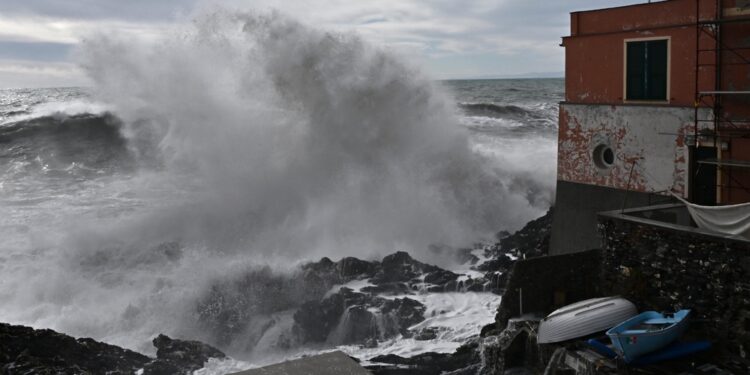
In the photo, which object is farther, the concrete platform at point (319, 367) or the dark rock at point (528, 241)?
the dark rock at point (528, 241)

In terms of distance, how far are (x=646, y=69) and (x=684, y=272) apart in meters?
4.31

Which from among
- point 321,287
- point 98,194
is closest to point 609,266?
point 321,287

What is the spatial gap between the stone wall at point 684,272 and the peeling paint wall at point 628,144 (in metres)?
2.34

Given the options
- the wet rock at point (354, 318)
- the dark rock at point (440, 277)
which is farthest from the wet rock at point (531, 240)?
the wet rock at point (354, 318)

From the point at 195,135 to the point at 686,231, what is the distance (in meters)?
17.4

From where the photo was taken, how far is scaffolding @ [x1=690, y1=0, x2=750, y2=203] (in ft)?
31.8

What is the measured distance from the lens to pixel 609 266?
29.9 feet

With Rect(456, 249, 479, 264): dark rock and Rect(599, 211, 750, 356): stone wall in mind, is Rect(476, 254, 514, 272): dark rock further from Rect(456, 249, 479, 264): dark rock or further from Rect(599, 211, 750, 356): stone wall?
Rect(599, 211, 750, 356): stone wall

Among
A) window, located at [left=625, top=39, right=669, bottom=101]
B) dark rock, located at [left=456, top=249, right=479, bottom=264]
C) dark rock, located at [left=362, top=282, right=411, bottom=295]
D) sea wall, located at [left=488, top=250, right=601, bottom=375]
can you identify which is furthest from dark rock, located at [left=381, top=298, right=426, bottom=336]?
window, located at [left=625, top=39, right=669, bottom=101]

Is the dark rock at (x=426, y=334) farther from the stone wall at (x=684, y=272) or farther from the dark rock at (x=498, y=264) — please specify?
the stone wall at (x=684, y=272)

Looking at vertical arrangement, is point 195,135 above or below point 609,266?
above

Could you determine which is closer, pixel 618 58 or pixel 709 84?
pixel 709 84

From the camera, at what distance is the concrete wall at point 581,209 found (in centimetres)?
1149

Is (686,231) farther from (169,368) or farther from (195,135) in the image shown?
(195,135)
